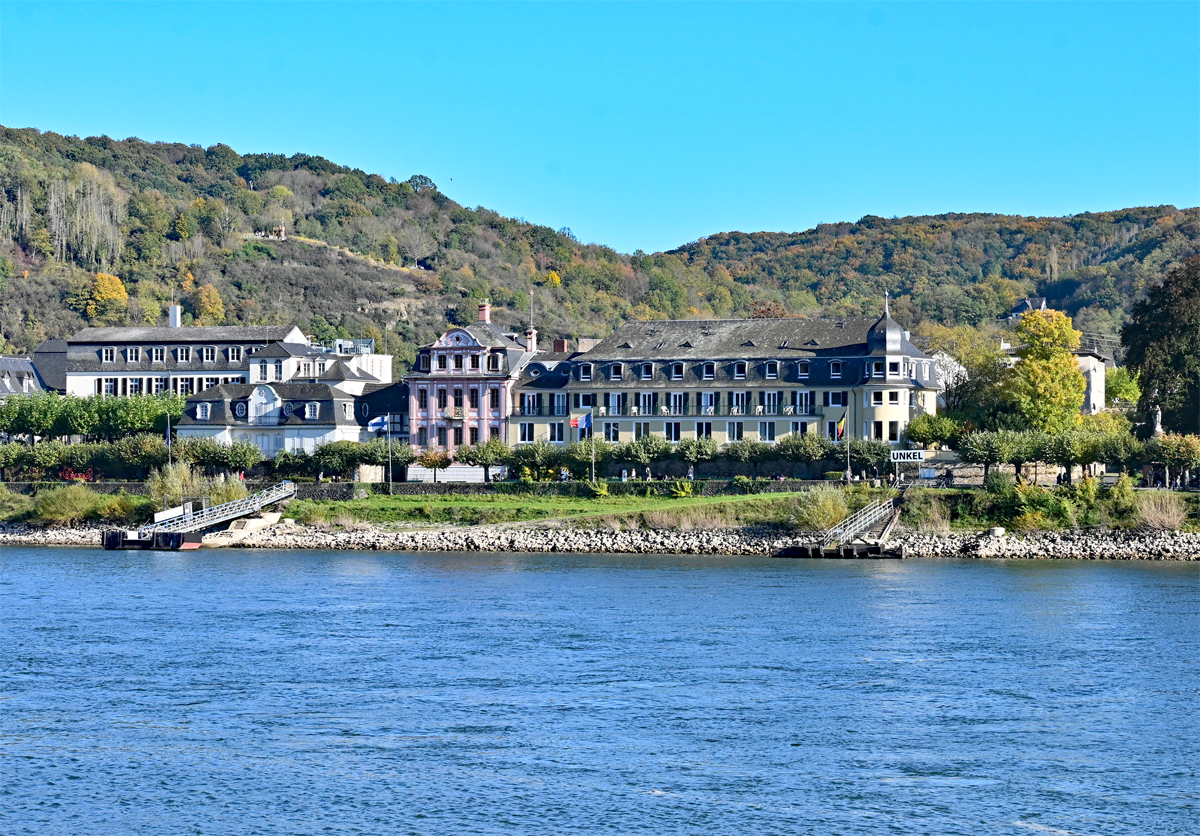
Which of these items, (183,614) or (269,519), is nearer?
(183,614)

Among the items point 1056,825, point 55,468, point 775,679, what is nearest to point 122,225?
point 55,468

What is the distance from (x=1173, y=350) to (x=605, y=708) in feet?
199

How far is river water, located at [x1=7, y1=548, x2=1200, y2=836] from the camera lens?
28406 mm

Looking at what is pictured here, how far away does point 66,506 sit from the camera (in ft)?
273

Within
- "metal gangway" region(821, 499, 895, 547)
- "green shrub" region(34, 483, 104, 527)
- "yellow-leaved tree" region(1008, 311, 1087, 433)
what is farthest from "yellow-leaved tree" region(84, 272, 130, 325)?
"metal gangway" region(821, 499, 895, 547)

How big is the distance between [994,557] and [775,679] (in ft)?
107

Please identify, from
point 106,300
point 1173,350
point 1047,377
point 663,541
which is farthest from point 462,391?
point 106,300

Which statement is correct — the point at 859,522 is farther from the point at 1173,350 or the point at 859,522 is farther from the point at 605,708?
→ the point at 605,708

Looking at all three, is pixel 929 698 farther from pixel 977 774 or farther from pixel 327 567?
pixel 327 567

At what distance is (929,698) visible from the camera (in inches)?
1444

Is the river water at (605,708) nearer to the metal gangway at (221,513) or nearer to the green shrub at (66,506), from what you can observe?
the metal gangway at (221,513)

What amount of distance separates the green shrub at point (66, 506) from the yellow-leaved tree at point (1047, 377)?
167 feet

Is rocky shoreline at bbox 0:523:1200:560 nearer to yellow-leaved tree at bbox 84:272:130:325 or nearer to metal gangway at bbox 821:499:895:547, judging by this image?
metal gangway at bbox 821:499:895:547

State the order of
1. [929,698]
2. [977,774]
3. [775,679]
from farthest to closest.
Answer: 1. [775,679]
2. [929,698]
3. [977,774]
